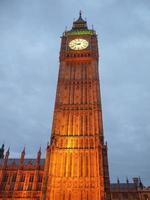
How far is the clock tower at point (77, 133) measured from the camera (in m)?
36.7

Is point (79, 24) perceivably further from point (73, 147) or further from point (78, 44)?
point (73, 147)

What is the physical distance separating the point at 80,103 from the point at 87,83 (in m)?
5.49

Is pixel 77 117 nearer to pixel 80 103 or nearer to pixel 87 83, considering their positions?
pixel 80 103

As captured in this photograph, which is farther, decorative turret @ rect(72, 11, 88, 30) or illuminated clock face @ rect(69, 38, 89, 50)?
decorative turret @ rect(72, 11, 88, 30)

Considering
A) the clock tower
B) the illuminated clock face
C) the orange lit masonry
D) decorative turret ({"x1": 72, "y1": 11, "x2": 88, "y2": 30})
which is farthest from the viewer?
decorative turret ({"x1": 72, "y1": 11, "x2": 88, "y2": 30})

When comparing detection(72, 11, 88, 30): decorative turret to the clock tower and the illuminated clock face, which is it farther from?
the illuminated clock face

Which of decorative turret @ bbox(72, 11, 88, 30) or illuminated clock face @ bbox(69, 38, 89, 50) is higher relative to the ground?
decorative turret @ bbox(72, 11, 88, 30)

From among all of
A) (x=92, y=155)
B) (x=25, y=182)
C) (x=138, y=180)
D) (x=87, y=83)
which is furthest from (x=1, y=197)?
(x=138, y=180)

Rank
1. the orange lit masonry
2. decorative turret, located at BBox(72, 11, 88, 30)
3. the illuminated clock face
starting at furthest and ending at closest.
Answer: decorative turret, located at BBox(72, 11, 88, 30)
the illuminated clock face
the orange lit masonry

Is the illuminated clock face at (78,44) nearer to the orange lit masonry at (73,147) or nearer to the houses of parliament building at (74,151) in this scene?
the houses of parliament building at (74,151)

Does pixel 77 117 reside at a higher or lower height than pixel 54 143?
higher

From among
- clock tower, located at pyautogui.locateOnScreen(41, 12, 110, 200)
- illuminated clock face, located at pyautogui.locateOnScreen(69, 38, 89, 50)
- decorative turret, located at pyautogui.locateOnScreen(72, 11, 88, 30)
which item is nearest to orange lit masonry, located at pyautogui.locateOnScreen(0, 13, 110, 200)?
clock tower, located at pyautogui.locateOnScreen(41, 12, 110, 200)

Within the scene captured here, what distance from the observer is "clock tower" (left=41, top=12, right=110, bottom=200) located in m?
36.7

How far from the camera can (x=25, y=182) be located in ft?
157
